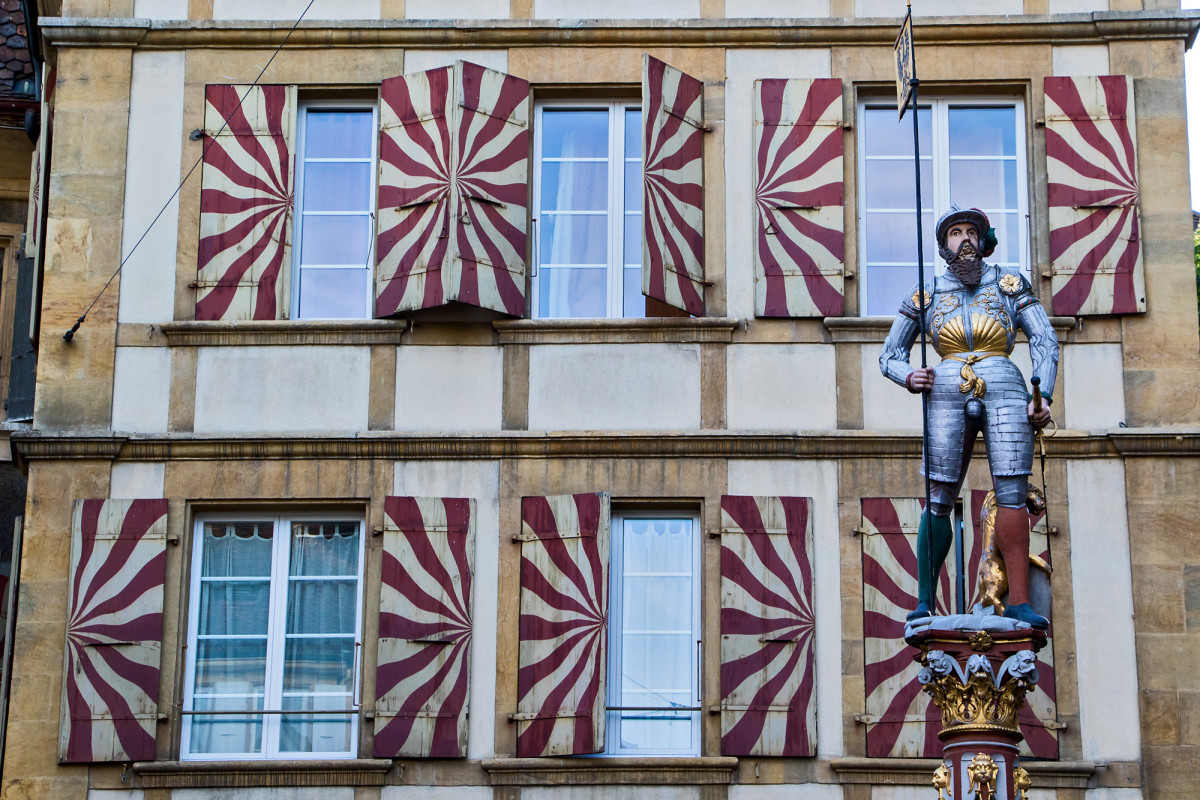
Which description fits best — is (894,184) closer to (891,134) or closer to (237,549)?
(891,134)

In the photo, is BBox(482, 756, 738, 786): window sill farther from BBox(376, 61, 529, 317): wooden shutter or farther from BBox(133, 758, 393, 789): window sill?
BBox(376, 61, 529, 317): wooden shutter

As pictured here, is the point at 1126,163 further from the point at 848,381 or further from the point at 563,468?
the point at 563,468

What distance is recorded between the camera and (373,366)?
1620cm

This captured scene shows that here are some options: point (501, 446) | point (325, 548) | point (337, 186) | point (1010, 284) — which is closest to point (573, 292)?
point (501, 446)

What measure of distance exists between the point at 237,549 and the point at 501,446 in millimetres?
1865

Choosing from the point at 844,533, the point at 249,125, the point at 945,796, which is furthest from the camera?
the point at 249,125

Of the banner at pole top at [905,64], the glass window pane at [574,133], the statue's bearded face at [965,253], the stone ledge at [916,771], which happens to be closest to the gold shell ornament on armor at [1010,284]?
the statue's bearded face at [965,253]

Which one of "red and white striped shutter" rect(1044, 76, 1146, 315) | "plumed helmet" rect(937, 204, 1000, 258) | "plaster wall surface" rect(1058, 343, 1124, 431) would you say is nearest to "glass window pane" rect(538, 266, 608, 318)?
"red and white striped shutter" rect(1044, 76, 1146, 315)

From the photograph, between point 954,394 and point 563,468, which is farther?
point 563,468

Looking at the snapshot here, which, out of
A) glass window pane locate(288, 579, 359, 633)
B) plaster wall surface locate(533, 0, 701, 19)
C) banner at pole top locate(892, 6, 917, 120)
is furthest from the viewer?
plaster wall surface locate(533, 0, 701, 19)

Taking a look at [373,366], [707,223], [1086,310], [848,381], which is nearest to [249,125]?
[373,366]

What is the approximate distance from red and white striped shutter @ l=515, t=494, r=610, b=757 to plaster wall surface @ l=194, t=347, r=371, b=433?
4.70 ft

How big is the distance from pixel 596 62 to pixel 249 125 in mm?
2429

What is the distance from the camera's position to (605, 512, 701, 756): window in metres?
15.5
